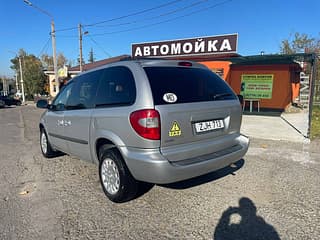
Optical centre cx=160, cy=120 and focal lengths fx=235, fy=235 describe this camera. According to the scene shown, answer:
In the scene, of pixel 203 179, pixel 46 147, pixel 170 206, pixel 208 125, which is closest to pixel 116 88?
pixel 208 125

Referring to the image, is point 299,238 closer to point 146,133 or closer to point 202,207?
point 202,207

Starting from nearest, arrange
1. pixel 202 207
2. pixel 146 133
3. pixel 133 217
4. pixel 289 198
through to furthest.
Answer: pixel 146 133 < pixel 133 217 < pixel 202 207 < pixel 289 198

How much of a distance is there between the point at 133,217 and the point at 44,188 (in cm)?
170

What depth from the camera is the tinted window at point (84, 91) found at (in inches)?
139

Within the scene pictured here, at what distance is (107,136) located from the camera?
9.88ft

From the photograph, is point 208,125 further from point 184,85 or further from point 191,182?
point 191,182

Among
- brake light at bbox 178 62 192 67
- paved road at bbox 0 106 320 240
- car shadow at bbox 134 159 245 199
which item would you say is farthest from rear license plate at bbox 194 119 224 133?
car shadow at bbox 134 159 245 199

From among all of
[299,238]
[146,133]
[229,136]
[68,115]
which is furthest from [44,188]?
[299,238]

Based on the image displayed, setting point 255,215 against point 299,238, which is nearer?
point 299,238

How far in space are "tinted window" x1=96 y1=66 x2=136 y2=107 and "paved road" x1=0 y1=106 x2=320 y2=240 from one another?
1352mm

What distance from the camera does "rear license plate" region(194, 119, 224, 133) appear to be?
2.86 meters

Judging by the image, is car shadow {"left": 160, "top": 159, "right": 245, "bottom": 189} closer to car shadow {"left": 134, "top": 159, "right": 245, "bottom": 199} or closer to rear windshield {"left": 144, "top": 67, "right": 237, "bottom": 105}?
car shadow {"left": 134, "top": 159, "right": 245, "bottom": 199}

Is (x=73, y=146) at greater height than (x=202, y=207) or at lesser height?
greater

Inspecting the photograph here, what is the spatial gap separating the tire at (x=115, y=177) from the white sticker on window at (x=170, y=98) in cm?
95
